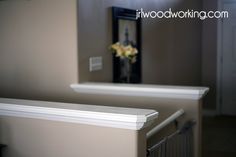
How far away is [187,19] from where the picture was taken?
568 cm

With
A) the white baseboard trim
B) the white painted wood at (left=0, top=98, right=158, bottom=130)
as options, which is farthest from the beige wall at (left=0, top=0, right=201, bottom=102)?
the white baseboard trim

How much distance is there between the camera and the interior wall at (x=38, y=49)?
3.19 metres

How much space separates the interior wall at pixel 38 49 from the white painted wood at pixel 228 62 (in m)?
3.63

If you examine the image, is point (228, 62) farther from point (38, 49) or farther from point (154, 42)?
point (38, 49)

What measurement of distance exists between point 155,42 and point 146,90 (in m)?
1.94

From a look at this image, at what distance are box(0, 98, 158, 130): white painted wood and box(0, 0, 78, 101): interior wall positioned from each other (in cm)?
94

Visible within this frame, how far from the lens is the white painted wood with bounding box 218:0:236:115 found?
6.01 meters

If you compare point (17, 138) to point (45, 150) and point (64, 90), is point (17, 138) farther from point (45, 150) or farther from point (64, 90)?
point (64, 90)

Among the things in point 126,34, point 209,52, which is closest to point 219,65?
point 209,52

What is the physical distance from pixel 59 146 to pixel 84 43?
1325 millimetres

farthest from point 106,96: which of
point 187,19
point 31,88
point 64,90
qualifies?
point 187,19

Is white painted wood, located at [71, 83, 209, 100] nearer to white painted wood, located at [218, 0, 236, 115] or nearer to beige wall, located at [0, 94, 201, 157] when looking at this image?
beige wall, located at [0, 94, 201, 157]

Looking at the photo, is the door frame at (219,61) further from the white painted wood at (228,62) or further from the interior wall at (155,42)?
the interior wall at (155,42)

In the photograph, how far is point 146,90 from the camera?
288cm
